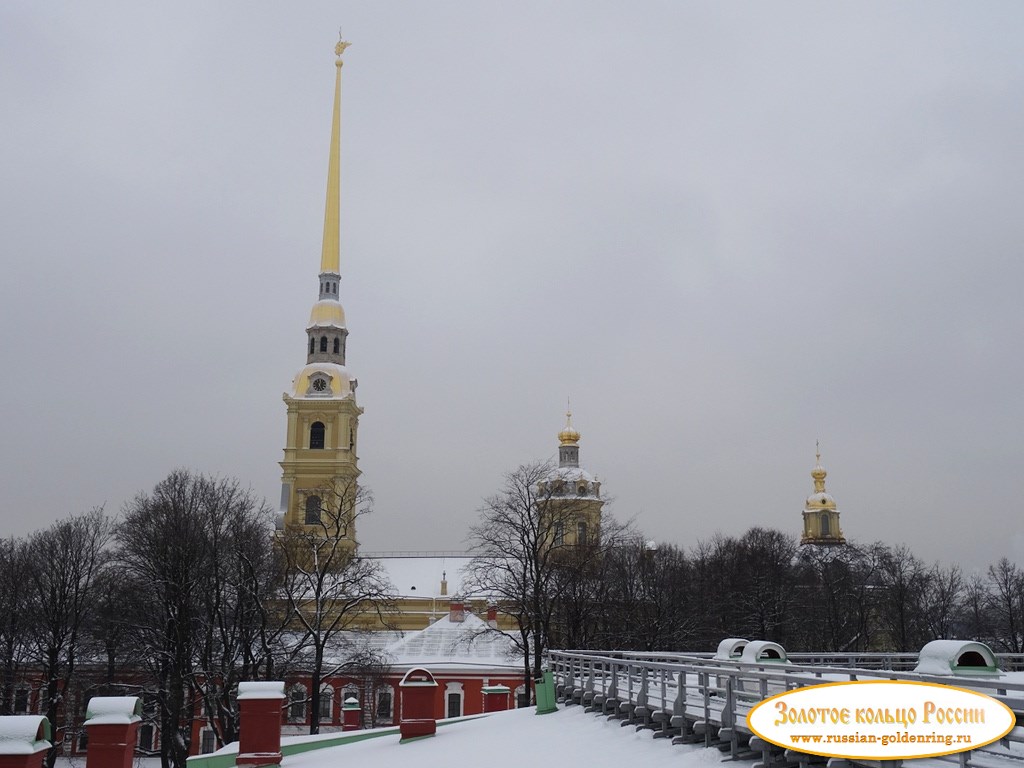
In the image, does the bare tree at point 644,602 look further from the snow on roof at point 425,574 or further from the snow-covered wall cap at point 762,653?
the snow-covered wall cap at point 762,653

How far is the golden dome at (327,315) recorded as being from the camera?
297ft

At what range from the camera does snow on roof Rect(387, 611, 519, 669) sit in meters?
60.4

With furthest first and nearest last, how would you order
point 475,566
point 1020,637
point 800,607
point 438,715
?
point 1020,637 → point 800,607 → point 438,715 → point 475,566

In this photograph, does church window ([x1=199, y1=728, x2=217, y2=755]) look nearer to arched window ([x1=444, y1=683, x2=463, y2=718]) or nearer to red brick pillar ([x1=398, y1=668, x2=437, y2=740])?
arched window ([x1=444, y1=683, x2=463, y2=718])

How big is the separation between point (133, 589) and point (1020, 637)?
58.4 meters

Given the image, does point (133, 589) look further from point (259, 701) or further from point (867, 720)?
point (867, 720)

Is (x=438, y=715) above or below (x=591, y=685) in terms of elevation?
below

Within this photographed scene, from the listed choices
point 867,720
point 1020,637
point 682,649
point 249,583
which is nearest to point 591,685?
point 867,720

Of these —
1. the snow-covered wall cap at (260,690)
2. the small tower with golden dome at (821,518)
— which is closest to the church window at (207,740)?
the snow-covered wall cap at (260,690)

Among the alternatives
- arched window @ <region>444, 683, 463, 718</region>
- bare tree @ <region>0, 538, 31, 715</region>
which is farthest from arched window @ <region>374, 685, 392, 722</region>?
bare tree @ <region>0, 538, 31, 715</region>

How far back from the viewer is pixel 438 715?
189ft

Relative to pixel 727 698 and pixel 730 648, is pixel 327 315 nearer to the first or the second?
pixel 730 648

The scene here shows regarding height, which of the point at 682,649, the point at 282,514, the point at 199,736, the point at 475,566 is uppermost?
the point at 282,514

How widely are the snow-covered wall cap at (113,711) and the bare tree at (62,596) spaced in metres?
29.9
